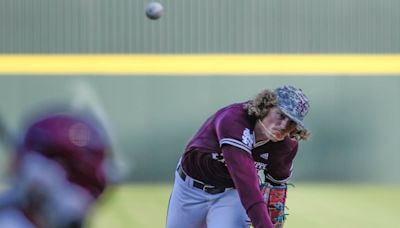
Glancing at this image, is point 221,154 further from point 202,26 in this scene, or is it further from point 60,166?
point 202,26

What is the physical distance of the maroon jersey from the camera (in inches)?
144

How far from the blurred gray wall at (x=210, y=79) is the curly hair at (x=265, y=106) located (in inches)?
Answer: 307

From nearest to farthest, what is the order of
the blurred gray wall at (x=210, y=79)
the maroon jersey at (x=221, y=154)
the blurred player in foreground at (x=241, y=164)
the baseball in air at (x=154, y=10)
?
the blurred player in foreground at (x=241, y=164)
the maroon jersey at (x=221, y=154)
the baseball in air at (x=154, y=10)
the blurred gray wall at (x=210, y=79)

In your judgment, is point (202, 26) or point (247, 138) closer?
point (247, 138)

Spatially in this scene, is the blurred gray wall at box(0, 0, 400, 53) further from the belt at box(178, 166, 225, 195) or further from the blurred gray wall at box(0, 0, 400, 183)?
the belt at box(178, 166, 225, 195)

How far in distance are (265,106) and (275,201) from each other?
0.71 m

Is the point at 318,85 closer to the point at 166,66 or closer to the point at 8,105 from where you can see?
the point at 166,66

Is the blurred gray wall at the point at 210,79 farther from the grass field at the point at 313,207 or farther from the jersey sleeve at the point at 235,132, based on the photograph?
the jersey sleeve at the point at 235,132

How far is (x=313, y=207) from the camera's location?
9.12 metres

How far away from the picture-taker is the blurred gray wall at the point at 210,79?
11.5 m

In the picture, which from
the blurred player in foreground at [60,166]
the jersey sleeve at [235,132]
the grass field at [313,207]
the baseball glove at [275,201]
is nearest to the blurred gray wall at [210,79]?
the grass field at [313,207]

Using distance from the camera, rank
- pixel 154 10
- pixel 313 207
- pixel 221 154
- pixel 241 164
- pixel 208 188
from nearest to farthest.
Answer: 1. pixel 241 164
2. pixel 221 154
3. pixel 208 188
4. pixel 313 207
5. pixel 154 10

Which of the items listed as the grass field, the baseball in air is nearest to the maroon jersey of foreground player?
the grass field

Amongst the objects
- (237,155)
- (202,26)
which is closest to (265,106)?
(237,155)
